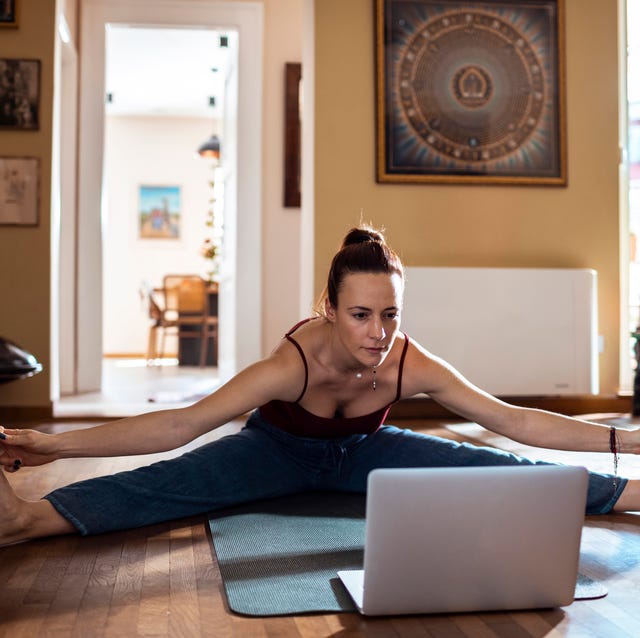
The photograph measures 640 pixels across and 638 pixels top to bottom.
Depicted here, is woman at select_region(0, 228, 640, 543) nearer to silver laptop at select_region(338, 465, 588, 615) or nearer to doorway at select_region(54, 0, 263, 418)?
silver laptop at select_region(338, 465, 588, 615)

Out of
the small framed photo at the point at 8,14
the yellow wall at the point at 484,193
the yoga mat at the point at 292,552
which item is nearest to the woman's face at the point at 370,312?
the yoga mat at the point at 292,552

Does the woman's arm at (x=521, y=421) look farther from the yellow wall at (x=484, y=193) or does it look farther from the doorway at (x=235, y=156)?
the doorway at (x=235, y=156)

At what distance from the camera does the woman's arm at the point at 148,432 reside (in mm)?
1775

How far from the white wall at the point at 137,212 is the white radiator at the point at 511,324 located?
22.5 ft

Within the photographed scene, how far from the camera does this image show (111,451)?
6.02 ft

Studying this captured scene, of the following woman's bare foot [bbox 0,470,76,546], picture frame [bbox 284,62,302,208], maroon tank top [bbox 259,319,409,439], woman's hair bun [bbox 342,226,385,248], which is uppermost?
picture frame [bbox 284,62,302,208]

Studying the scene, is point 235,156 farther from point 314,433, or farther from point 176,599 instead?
point 176,599

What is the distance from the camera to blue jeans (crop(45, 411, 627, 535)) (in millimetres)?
2141

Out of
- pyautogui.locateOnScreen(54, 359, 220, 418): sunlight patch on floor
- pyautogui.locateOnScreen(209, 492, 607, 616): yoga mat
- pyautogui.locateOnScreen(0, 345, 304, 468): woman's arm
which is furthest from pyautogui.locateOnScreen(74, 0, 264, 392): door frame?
pyautogui.locateOnScreen(0, 345, 304, 468): woman's arm

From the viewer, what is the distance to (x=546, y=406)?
471 centimetres

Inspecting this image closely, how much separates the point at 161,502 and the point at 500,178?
3.13 metres

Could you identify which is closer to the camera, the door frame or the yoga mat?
the yoga mat

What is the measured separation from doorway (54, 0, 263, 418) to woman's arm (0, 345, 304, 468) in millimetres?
3764

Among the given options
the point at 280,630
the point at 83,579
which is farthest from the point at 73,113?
the point at 280,630
